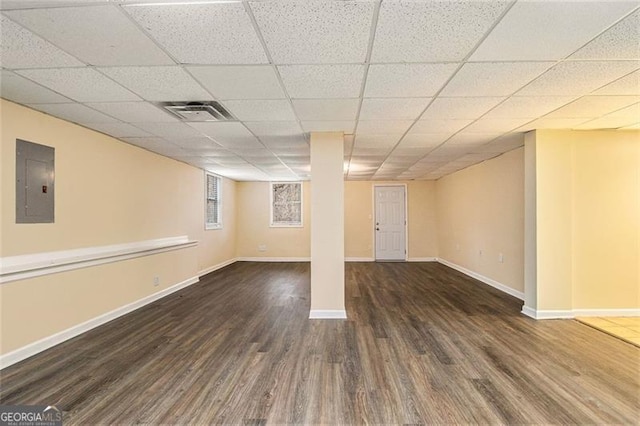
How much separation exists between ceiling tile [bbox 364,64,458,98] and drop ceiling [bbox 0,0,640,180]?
1 centimetres

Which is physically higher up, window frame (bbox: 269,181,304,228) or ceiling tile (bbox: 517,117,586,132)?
ceiling tile (bbox: 517,117,586,132)

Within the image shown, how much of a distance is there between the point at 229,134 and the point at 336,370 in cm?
291

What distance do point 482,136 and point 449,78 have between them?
1.98 m

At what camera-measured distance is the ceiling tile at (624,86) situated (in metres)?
2.37

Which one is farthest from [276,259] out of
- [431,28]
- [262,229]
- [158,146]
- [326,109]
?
[431,28]

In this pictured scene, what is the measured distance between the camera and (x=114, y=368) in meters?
2.57

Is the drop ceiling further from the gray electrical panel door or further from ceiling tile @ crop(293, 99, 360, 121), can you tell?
the gray electrical panel door

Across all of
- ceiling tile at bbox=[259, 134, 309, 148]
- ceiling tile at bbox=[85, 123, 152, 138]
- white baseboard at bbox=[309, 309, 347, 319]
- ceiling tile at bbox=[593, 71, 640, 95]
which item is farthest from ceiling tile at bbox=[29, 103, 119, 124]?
ceiling tile at bbox=[593, 71, 640, 95]

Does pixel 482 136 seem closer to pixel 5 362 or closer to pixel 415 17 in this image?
pixel 415 17

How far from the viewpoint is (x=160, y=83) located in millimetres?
2463

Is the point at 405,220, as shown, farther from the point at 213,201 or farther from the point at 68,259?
the point at 68,259

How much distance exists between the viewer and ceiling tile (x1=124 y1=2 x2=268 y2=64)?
64.1 inches

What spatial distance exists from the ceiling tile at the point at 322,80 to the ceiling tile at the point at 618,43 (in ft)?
4.64

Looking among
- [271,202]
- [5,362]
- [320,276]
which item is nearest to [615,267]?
[320,276]
